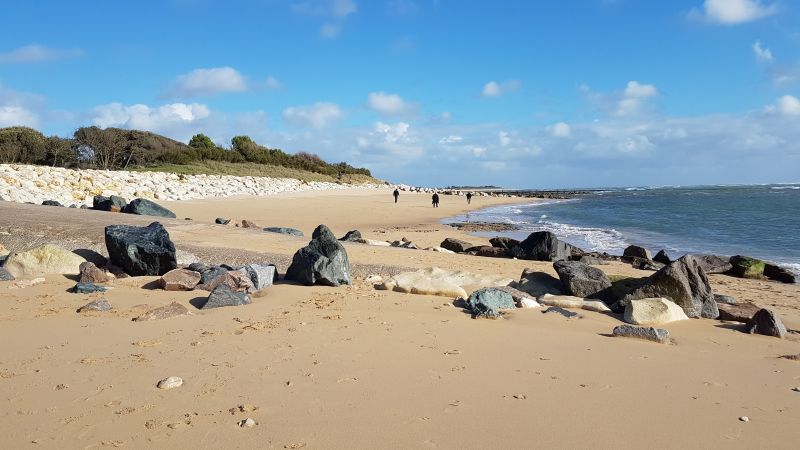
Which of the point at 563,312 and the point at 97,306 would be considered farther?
the point at 563,312

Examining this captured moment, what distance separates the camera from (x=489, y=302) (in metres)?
6.21

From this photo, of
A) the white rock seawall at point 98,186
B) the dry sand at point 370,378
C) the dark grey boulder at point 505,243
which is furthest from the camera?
the white rock seawall at point 98,186

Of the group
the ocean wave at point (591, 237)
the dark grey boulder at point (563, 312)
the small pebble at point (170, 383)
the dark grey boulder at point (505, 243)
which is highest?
the small pebble at point (170, 383)

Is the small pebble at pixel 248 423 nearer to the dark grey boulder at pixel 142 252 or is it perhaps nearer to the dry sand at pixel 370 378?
the dry sand at pixel 370 378

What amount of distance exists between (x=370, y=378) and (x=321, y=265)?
11.9 feet

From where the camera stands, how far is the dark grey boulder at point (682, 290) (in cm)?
660

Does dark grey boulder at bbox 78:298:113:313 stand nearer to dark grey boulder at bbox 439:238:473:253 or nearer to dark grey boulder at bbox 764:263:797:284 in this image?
dark grey boulder at bbox 439:238:473:253

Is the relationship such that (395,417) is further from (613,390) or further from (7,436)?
(7,436)

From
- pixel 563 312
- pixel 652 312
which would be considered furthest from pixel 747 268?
pixel 563 312

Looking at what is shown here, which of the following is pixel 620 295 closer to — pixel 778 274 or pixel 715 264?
pixel 715 264

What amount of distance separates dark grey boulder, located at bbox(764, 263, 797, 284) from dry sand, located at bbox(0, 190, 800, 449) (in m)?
5.69

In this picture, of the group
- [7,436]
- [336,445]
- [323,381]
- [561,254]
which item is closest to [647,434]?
[336,445]

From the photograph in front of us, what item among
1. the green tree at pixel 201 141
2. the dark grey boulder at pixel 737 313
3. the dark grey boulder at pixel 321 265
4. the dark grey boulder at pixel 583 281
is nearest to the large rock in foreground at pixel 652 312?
the dark grey boulder at pixel 737 313

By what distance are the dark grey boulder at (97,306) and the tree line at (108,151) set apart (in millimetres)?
40221
